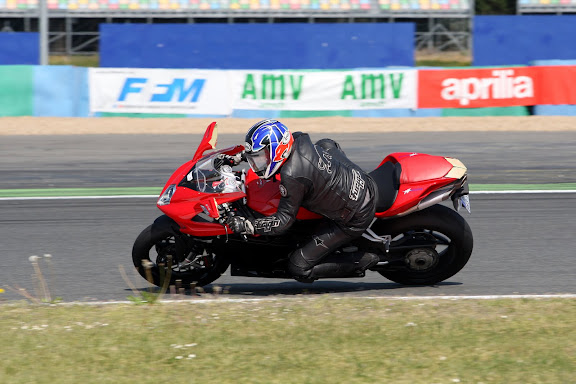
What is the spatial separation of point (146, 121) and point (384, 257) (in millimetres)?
14161

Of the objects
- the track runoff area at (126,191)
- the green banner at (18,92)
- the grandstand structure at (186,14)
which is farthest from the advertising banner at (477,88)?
the grandstand structure at (186,14)

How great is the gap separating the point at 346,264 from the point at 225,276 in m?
1.32

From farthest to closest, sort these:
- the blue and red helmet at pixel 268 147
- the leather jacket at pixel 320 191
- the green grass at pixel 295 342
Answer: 1. the leather jacket at pixel 320 191
2. the blue and red helmet at pixel 268 147
3. the green grass at pixel 295 342

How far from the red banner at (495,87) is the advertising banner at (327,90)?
46 cm

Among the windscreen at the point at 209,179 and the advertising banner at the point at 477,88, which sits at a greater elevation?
the advertising banner at the point at 477,88

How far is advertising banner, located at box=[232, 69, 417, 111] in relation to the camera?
2094cm

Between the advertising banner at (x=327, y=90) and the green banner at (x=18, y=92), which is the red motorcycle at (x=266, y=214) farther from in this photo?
the green banner at (x=18, y=92)

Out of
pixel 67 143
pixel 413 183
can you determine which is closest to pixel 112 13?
pixel 67 143

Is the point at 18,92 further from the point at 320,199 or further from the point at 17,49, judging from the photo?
the point at 320,199

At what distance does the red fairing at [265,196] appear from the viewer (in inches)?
257

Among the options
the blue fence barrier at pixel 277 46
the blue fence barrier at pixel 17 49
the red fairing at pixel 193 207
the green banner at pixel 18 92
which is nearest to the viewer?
the red fairing at pixel 193 207

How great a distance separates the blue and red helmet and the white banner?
14.6 metres

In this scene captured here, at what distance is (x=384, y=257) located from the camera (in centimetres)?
679

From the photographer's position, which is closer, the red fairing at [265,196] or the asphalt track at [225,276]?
the red fairing at [265,196]
